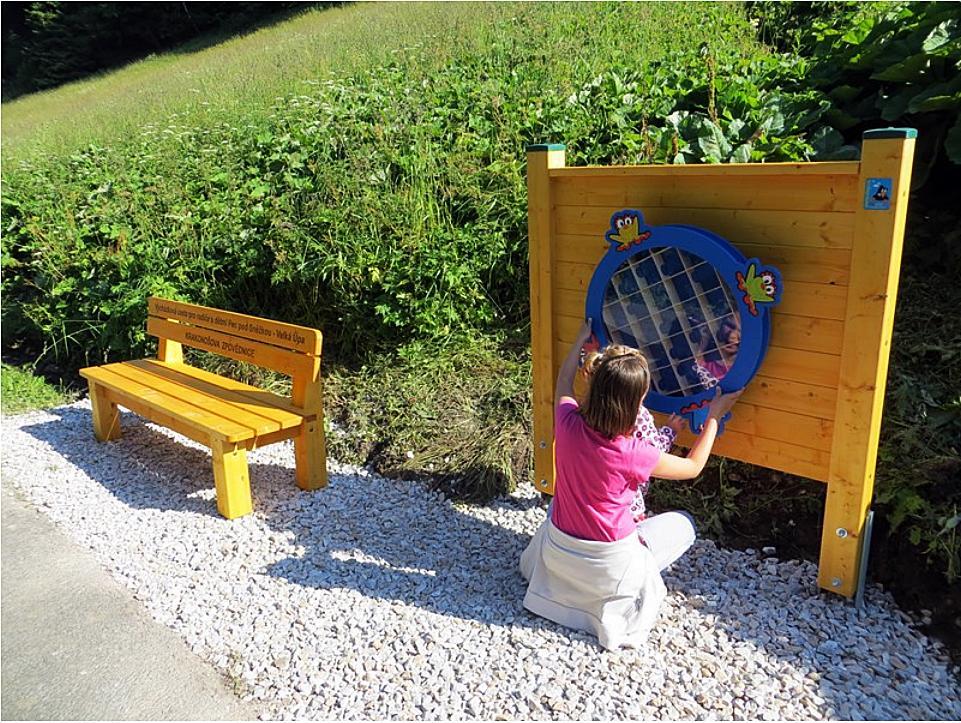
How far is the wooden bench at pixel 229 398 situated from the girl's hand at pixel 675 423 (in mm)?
2014

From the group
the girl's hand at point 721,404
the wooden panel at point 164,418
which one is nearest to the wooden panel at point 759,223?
the girl's hand at point 721,404

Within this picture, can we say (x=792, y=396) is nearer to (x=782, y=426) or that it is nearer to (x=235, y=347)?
(x=782, y=426)

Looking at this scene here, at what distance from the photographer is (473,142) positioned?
21.3ft

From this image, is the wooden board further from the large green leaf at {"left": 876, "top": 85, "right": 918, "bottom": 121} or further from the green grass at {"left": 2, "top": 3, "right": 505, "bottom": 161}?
the green grass at {"left": 2, "top": 3, "right": 505, "bottom": 161}

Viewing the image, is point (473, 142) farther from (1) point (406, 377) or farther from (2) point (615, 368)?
(2) point (615, 368)

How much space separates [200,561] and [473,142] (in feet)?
13.5

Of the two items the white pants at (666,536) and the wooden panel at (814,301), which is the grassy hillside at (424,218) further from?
the wooden panel at (814,301)

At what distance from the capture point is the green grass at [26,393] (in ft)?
21.3

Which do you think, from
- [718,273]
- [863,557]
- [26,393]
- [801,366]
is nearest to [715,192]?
[718,273]

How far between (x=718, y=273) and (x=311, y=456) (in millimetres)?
2572

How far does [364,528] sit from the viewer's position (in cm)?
411

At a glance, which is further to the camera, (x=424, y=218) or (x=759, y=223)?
(x=424, y=218)

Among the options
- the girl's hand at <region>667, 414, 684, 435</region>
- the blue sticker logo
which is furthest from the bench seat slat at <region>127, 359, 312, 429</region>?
the blue sticker logo

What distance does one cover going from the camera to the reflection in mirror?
3.15m
